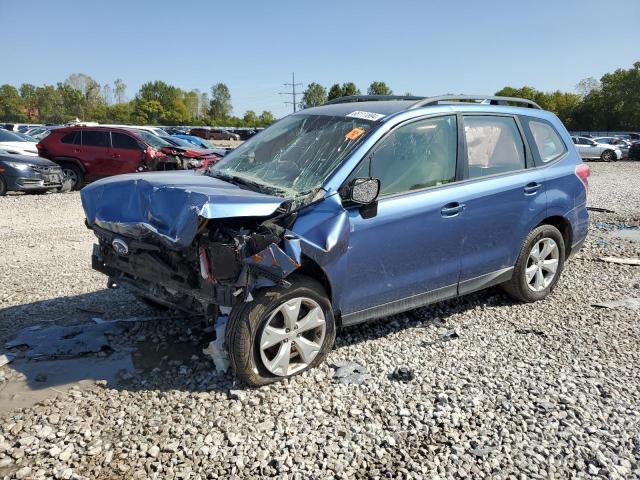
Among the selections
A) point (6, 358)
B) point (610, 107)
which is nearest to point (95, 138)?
point (6, 358)

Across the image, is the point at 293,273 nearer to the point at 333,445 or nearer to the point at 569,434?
the point at 333,445

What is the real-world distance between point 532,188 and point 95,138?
12.7 metres

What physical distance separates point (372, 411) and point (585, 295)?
11.7 ft

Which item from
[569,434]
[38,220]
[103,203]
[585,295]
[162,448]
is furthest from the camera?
[38,220]

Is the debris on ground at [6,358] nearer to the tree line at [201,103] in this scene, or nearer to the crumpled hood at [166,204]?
the crumpled hood at [166,204]

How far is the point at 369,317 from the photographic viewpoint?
4.11 m

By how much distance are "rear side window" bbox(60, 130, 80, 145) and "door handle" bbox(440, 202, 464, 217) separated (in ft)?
42.1

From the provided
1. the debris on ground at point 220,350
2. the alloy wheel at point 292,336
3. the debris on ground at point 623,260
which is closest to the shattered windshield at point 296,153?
the alloy wheel at point 292,336

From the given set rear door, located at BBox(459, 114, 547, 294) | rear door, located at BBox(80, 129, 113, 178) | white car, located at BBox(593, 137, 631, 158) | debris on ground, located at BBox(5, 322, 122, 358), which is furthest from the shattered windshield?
white car, located at BBox(593, 137, 631, 158)

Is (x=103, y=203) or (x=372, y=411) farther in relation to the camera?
(x=103, y=203)

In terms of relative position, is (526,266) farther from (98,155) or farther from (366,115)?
(98,155)

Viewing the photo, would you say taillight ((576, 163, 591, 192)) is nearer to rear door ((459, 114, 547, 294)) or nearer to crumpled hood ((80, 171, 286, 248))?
rear door ((459, 114, 547, 294))

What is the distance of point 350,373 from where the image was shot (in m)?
3.90

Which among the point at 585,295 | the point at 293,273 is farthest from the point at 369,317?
the point at 585,295
